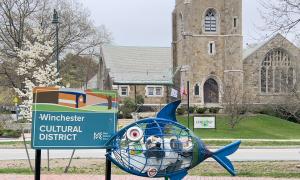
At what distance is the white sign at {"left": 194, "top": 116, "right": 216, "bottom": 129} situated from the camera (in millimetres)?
35938

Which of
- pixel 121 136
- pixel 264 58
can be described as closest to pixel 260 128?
pixel 264 58

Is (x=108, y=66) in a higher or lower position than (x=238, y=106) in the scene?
higher

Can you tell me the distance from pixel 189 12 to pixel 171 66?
7588 mm

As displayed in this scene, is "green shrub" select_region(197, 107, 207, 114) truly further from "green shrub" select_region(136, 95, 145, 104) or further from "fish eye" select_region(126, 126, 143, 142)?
"fish eye" select_region(126, 126, 143, 142)

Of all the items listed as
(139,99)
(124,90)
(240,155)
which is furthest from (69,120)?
(124,90)

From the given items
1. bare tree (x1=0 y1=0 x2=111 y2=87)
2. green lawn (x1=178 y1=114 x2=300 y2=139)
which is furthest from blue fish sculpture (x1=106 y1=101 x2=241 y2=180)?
bare tree (x1=0 y1=0 x2=111 y2=87)

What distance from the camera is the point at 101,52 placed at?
65.1 metres

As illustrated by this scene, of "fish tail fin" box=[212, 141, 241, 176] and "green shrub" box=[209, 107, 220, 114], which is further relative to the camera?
"green shrub" box=[209, 107, 220, 114]

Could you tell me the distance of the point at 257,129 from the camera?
3981cm

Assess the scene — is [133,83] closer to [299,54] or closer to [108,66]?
[108,66]

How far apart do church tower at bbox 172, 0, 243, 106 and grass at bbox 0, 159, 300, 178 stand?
38.3 meters

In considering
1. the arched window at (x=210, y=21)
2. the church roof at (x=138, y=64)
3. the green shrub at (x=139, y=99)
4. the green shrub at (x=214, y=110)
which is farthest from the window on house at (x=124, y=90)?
the green shrub at (x=214, y=110)

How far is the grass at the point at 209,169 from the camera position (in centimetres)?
1370

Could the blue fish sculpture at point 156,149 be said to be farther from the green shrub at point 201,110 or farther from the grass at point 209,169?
the green shrub at point 201,110
